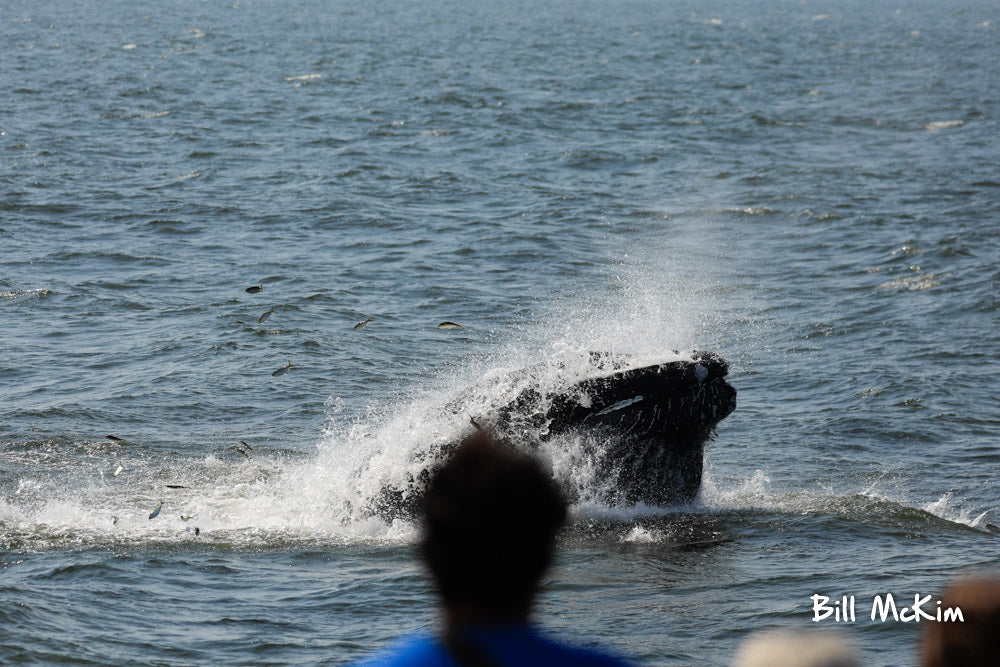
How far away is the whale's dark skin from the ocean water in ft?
0.79

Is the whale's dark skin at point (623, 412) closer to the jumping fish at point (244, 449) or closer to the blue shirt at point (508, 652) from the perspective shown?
the jumping fish at point (244, 449)

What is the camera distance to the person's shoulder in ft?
9.12

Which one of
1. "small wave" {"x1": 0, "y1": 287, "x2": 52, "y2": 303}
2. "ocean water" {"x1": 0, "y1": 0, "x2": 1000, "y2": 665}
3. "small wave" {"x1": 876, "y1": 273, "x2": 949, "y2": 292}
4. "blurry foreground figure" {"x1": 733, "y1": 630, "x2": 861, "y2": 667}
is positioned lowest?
"small wave" {"x1": 876, "y1": 273, "x2": 949, "y2": 292}

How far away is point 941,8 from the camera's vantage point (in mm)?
120438

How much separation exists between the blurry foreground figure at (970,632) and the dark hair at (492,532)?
2.71 feet

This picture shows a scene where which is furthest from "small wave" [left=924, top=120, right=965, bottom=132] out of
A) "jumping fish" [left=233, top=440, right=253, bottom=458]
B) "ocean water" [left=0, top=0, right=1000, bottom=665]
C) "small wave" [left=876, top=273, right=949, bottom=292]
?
"jumping fish" [left=233, top=440, right=253, bottom=458]

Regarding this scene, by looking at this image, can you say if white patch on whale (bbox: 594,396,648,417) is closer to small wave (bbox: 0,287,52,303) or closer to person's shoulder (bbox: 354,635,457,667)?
person's shoulder (bbox: 354,635,457,667)

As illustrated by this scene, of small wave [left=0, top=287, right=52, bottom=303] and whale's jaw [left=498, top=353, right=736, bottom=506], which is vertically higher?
whale's jaw [left=498, top=353, right=736, bottom=506]

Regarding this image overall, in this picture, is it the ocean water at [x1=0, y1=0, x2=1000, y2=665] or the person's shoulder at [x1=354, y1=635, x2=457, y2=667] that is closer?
the person's shoulder at [x1=354, y1=635, x2=457, y2=667]

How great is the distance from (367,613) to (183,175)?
1980cm

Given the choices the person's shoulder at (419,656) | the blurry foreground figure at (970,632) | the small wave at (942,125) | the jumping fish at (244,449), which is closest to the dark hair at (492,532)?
the person's shoulder at (419,656)

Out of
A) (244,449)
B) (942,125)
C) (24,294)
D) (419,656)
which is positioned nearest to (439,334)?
(244,449)

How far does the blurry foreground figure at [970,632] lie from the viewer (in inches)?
107

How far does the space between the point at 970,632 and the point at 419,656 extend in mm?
1125
